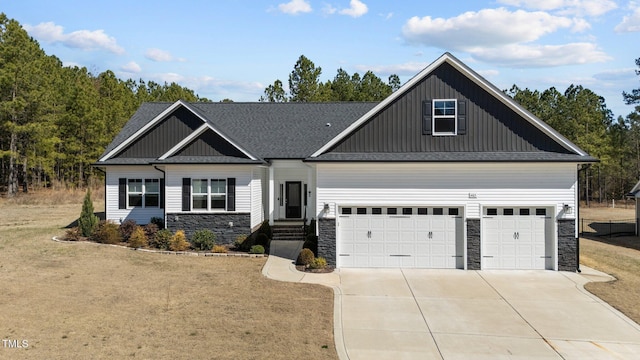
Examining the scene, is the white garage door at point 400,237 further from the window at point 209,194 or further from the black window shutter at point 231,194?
the window at point 209,194

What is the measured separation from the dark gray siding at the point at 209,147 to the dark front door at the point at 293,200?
18.1ft

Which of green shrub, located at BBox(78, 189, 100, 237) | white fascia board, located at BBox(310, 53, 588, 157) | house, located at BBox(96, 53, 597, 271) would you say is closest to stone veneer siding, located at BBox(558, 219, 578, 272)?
house, located at BBox(96, 53, 597, 271)

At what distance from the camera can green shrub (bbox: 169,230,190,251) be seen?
67.7 ft

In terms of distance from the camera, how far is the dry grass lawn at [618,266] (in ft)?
45.2

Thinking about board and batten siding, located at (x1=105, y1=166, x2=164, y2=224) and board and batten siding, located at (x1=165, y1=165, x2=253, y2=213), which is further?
board and batten siding, located at (x1=105, y1=166, x2=164, y2=224)

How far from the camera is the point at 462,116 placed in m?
18.1

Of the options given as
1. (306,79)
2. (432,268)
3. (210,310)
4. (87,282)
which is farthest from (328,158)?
(306,79)

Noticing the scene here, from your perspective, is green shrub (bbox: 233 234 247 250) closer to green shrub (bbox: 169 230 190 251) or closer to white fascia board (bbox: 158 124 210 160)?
green shrub (bbox: 169 230 190 251)

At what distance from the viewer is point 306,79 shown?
53.0 meters

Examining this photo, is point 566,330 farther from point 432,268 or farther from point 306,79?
point 306,79

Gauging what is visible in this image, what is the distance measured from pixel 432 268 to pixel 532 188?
4.89 meters

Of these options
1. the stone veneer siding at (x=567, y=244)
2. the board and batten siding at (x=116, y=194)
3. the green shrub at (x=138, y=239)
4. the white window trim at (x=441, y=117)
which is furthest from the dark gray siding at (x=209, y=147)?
the stone veneer siding at (x=567, y=244)

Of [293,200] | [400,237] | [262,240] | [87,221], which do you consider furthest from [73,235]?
[400,237]

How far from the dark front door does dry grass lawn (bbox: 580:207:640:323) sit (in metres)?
14.5
